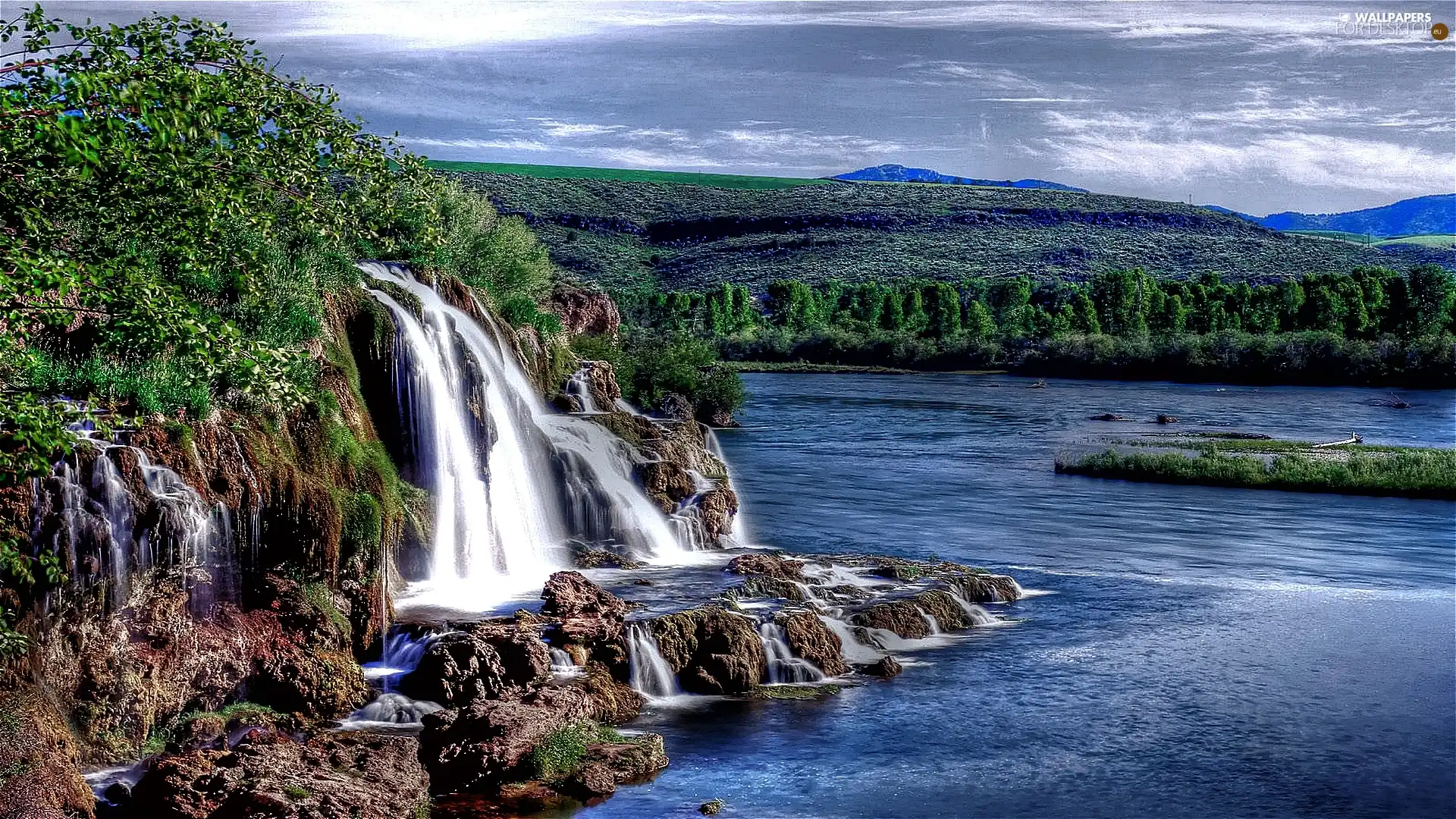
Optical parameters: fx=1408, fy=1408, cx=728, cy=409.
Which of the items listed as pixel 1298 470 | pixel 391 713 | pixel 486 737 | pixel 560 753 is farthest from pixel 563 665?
pixel 1298 470

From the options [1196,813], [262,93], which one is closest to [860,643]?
[1196,813]

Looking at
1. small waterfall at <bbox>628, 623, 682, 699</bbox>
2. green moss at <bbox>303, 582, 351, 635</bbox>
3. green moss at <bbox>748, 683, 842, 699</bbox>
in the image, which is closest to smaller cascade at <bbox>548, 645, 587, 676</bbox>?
small waterfall at <bbox>628, 623, 682, 699</bbox>

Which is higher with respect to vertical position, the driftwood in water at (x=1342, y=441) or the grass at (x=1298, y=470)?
the driftwood in water at (x=1342, y=441)

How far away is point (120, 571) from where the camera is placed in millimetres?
16062

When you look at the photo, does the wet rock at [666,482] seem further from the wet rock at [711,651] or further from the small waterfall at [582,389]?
the wet rock at [711,651]

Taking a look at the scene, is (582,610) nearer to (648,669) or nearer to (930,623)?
(648,669)

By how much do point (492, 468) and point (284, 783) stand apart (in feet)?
42.4

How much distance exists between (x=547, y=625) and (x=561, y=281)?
130ft

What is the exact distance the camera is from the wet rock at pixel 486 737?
16.1 m

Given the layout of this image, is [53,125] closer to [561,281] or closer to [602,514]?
[602,514]

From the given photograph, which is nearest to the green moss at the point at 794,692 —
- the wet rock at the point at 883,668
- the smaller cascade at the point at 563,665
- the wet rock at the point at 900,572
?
the wet rock at the point at 883,668

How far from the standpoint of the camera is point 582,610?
21.3 meters

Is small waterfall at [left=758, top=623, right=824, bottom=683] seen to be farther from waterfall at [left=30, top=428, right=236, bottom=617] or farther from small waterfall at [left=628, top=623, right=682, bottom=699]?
waterfall at [left=30, top=428, right=236, bottom=617]

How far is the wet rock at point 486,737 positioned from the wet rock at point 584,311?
31.4 metres
